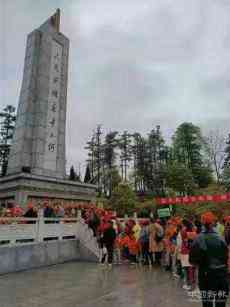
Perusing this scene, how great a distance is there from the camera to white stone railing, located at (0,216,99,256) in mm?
9625

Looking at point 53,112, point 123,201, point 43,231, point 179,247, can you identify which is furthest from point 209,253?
point 123,201

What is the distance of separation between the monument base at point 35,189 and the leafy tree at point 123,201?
905cm

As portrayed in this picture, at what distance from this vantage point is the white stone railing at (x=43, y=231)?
962cm

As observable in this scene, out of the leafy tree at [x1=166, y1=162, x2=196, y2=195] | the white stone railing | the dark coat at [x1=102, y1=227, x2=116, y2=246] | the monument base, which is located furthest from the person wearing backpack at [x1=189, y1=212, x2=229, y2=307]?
the leafy tree at [x1=166, y1=162, x2=196, y2=195]

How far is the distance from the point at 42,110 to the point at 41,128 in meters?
1.60

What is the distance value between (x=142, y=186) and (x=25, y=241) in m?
46.7

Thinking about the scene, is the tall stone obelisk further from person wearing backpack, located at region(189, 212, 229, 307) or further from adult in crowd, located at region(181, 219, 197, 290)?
person wearing backpack, located at region(189, 212, 229, 307)

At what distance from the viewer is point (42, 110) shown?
24.7 meters

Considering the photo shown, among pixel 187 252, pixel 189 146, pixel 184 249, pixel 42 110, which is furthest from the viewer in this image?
pixel 189 146

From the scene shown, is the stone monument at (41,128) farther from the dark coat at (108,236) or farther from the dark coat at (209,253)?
the dark coat at (209,253)

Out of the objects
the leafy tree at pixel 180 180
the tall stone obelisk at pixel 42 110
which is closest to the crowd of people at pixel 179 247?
the tall stone obelisk at pixel 42 110

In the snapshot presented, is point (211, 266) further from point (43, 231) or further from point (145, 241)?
point (43, 231)

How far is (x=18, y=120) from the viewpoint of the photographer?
82.9 feet

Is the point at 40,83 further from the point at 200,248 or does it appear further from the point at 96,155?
the point at 96,155
